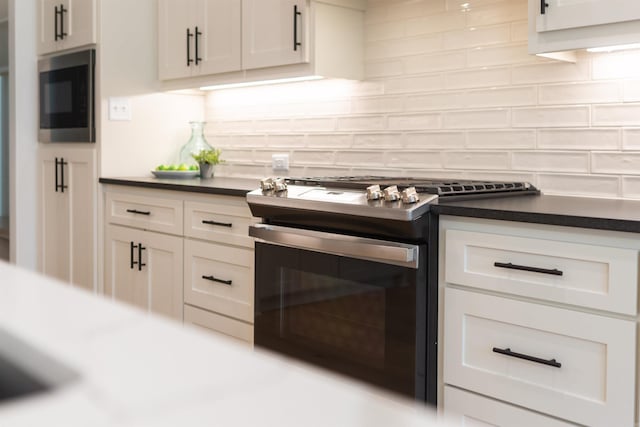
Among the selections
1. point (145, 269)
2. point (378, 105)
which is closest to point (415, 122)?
point (378, 105)

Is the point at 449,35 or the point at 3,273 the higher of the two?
the point at 449,35

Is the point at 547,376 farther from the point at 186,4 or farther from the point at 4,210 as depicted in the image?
the point at 4,210

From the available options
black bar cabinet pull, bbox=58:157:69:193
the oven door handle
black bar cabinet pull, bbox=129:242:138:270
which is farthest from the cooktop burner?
black bar cabinet pull, bbox=58:157:69:193

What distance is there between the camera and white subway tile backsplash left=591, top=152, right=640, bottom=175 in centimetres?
227

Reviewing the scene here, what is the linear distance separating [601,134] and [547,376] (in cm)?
92

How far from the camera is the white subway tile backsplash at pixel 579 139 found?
2.32m

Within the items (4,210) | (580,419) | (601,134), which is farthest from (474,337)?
(4,210)

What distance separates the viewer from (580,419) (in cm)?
177

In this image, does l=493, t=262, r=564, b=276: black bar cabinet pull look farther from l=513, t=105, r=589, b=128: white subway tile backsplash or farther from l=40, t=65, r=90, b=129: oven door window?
l=40, t=65, r=90, b=129: oven door window

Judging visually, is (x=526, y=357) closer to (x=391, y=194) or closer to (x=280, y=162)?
(x=391, y=194)

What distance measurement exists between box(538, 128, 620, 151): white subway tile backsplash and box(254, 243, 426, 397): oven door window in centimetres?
80

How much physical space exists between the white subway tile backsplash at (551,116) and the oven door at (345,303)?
797 millimetres

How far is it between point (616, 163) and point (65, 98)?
289 centimetres

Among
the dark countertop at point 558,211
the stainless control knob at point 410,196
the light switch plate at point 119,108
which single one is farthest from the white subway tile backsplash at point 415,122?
the light switch plate at point 119,108
